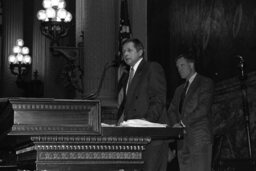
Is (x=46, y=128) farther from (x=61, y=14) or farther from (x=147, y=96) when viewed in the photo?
(x=61, y=14)

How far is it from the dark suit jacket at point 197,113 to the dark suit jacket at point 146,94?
1394mm

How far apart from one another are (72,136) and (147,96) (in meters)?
1.68

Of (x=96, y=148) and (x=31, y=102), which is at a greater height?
(x=31, y=102)

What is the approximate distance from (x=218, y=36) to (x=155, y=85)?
5.09 m

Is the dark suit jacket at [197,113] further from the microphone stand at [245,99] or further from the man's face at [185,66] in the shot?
the microphone stand at [245,99]

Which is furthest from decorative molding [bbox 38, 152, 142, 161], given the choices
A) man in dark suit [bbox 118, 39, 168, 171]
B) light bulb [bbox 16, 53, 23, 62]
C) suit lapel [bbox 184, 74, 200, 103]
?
light bulb [bbox 16, 53, 23, 62]

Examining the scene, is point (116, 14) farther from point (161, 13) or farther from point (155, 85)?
point (155, 85)

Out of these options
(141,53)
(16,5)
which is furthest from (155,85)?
(16,5)

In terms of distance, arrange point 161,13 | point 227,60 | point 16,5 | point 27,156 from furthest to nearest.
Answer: point 16,5 → point 161,13 → point 227,60 → point 27,156

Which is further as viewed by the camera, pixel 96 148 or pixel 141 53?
pixel 141 53

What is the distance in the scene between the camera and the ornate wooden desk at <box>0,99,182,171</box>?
388 cm

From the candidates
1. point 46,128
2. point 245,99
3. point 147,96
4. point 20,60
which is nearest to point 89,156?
point 46,128

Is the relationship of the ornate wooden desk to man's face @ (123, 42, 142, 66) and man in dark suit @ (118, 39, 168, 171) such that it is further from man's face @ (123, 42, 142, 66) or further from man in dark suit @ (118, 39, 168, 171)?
man's face @ (123, 42, 142, 66)

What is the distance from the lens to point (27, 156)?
4410mm
